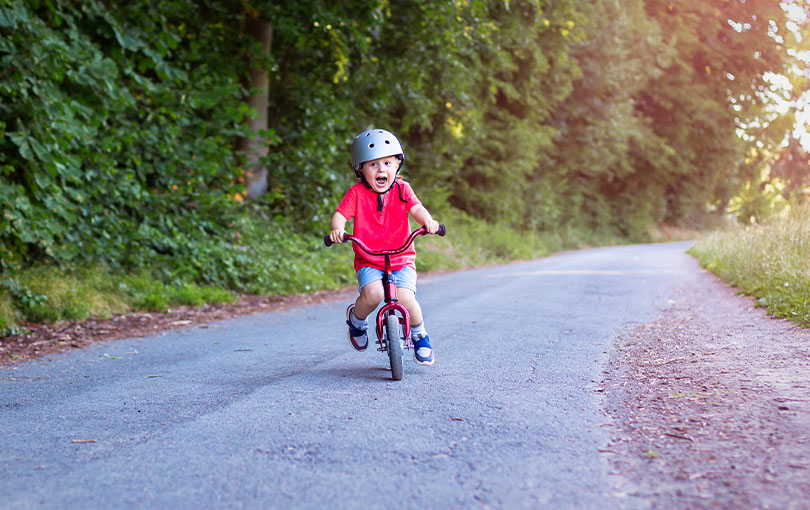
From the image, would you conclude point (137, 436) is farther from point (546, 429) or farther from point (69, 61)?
point (69, 61)

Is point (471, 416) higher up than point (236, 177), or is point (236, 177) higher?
point (236, 177)

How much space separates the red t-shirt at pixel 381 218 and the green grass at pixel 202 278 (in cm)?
416

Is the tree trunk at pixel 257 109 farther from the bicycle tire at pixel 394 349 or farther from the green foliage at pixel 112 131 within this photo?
the bicycle tire at pixel 394 349

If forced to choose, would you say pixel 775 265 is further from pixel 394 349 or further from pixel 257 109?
pixel 257 109

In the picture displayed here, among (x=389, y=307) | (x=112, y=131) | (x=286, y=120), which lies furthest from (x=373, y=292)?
(x=286, y=120)

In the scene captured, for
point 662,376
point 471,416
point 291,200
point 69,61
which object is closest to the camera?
point 471,416

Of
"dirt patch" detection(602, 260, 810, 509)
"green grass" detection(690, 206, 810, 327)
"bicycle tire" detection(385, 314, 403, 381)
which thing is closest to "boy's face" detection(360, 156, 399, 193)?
"bicycle tire" detection(385, 314, 403, 381)

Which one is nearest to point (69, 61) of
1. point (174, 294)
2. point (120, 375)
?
point (174, 294)

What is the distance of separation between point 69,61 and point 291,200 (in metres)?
7.16

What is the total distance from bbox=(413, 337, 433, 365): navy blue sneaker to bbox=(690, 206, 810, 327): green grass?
3528 mm

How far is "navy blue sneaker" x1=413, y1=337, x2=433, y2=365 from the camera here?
580 cm

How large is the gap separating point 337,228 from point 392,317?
2.47 feet

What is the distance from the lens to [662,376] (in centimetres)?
527

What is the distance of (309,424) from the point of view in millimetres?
4152
